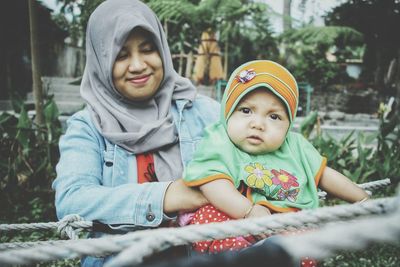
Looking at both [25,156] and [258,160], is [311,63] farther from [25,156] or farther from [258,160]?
[258,160]

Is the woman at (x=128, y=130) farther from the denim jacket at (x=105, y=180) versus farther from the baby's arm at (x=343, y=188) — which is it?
the baby's arm at (x=343, y=188)

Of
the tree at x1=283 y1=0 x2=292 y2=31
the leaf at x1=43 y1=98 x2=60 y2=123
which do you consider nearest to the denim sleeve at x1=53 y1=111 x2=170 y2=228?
the leaf at x1=43 y1=98 x2=60 y2=123

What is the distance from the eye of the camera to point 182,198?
101 cm

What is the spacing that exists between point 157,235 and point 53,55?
34.7 ft

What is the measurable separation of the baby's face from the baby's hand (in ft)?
0.57

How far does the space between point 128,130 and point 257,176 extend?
Answer: 1.68 ft

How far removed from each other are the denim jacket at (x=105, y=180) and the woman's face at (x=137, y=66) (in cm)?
15

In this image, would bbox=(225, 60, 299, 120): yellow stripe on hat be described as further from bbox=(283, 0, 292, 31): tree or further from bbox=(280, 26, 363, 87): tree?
bbox=(280, 26, 363, 87): tree

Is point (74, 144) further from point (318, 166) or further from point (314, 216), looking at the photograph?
point (314, 216)

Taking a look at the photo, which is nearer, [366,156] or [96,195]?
[96,195]

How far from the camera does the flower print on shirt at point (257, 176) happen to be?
99cm

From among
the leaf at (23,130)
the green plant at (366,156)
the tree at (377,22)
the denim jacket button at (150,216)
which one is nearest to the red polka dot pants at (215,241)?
the denim jacket button at (150,216)

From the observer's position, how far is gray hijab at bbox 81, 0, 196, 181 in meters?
1.26

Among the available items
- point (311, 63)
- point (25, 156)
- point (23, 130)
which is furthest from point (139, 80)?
point (311, 63)
